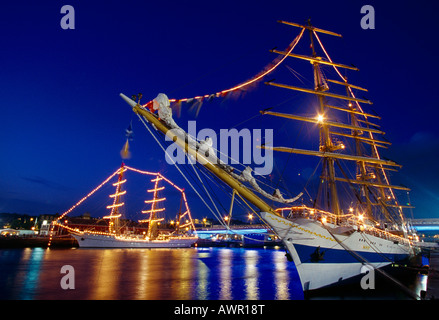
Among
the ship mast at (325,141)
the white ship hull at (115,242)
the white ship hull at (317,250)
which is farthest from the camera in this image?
the white ship hull at (115,242)

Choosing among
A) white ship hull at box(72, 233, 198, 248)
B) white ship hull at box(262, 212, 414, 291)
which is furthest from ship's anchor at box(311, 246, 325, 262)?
white ship hull at box(72, 233, 198, 248)

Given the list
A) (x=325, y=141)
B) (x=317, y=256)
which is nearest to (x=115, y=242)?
(x=325, y=141)

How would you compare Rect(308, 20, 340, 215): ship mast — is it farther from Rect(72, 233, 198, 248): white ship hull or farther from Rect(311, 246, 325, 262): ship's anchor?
Rect(72, 233, 198, 248): white ship hull

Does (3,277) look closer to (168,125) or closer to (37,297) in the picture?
(37,297)

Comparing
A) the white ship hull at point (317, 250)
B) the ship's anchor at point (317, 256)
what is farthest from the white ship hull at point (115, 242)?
the ship's anchor at point (317, 256)

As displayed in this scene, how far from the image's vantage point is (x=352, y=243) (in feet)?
45.5

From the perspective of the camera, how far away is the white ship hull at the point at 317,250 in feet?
40.4

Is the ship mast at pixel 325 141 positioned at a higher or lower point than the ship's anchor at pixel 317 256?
higher

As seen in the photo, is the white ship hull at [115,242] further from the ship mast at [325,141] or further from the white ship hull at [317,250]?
the white ship hull at [317,250]

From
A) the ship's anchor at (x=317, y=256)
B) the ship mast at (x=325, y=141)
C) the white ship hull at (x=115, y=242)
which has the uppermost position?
the ship mast at (x=325, y=141)

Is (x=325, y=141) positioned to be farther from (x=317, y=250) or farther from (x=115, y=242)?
(x=115, y=242)

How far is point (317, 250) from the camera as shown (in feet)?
40.7

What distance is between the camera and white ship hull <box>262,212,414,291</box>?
12312 mm
